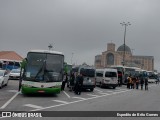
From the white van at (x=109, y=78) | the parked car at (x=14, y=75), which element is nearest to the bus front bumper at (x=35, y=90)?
the white van at (x=109, y=78)

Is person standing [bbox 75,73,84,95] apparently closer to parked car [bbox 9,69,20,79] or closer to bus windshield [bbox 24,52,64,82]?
bus windshield [bbox 24,52,64,82]

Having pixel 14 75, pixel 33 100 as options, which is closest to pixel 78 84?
pixel 33 100

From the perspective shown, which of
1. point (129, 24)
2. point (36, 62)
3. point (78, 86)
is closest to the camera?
point (36, 62)

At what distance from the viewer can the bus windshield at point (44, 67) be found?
58.9 feet

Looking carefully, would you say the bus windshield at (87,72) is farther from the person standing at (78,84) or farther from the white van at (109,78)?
the white van at (109,78)

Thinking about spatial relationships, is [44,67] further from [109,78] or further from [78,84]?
[109,78]

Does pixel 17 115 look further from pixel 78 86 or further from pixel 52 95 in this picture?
pixel 78 86

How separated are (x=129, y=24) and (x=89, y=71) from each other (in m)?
38.3

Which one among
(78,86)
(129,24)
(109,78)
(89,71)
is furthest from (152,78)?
(78,86)

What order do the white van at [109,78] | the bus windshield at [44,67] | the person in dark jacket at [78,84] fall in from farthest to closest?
the white van at [109,78]
the person in dark jacket at [78,84]
the bus windshield at [44,67]

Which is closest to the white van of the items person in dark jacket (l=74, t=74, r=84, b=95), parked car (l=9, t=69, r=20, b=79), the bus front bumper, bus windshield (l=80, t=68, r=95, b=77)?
bus windshield (l=80, t=68, r=95, b=77)

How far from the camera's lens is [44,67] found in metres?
18.3

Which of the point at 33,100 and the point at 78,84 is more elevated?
the point at 78,84

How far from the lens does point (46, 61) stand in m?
18.5
